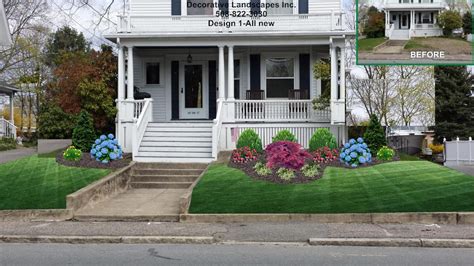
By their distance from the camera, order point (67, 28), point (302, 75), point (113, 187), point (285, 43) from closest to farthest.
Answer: point (113, 187) < point (285, 43) < point (302, 75) < point (67, 28)

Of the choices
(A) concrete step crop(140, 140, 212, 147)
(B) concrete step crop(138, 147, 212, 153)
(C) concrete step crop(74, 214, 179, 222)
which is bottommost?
(C) concrete step crop(74, 214, 179, 222)

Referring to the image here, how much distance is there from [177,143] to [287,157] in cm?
499

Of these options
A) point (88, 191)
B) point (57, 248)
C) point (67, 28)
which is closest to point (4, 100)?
point (67, 28)

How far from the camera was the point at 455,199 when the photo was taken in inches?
473

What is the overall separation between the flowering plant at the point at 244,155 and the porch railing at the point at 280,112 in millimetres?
3046

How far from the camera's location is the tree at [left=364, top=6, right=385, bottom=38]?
79.3 ft

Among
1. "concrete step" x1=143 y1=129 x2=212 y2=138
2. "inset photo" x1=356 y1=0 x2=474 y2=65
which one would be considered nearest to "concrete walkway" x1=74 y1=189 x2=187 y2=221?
"concrete step" x1=143 y1=129 x2=212 y2=138

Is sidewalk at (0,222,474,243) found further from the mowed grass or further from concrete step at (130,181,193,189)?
concrete step at (130,181,193,189)

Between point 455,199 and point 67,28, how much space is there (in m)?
38.5

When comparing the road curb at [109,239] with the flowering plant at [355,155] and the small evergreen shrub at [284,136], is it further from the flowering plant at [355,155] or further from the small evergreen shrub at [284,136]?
the small evergreen shrub at [284,136]

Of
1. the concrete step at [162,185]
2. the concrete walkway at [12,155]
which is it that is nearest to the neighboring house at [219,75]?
the concrete step at [162,185]

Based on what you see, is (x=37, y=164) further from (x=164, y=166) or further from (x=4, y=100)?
(x=4, y=100)

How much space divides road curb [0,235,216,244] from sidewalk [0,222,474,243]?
0.20 m

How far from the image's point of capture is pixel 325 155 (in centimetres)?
1647
